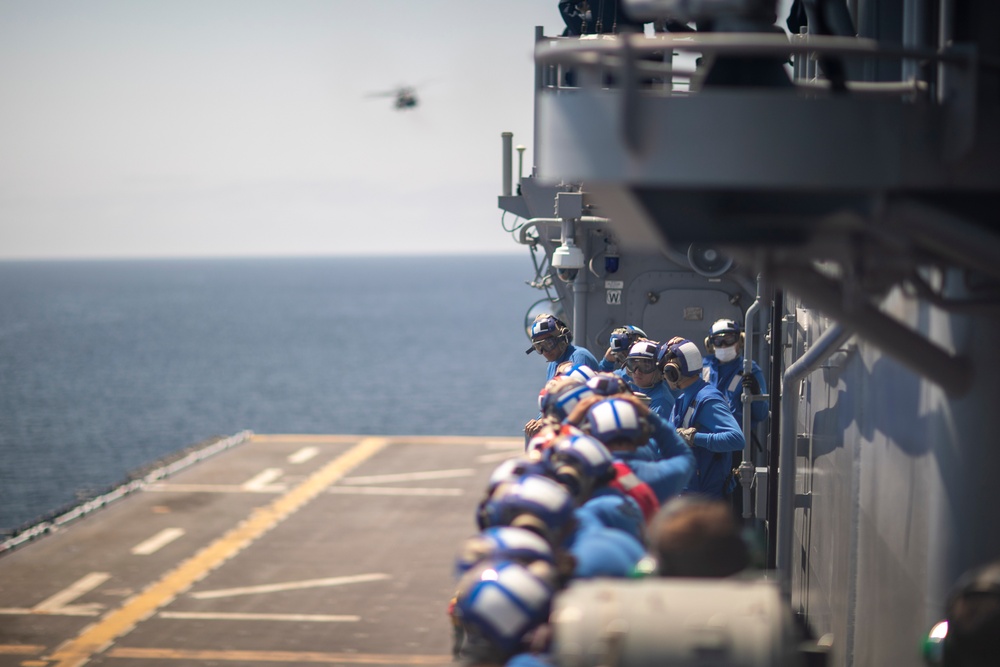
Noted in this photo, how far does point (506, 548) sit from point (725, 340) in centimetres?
696

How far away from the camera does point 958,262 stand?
425 centimetres

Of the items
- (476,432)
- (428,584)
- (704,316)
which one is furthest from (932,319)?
(476,432)

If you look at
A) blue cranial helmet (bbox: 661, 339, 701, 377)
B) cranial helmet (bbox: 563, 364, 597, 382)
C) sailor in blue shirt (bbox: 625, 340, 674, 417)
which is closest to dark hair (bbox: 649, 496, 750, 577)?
cranial helmet (bbox: 563, 364, 597, 382)

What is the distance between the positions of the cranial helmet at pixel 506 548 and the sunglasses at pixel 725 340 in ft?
22.1

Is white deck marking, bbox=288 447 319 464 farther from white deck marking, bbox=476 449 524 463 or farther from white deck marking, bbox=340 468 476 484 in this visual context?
white deck marking, bbox=476 449 524 463

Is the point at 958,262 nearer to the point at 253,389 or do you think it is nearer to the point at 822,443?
the point at 822,443

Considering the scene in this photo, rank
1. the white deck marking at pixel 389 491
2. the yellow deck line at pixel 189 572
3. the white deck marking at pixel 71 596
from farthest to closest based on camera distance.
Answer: the white deck marking at pixel 389 491, the white deck marking at pixel 71 596, the yellow deck line at pixel 189 572

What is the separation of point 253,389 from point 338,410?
53.5ft

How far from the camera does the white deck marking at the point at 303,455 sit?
126 feet

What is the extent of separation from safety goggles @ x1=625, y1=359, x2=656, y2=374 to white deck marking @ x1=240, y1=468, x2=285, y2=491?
1016 inches

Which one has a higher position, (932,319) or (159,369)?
(932,319)

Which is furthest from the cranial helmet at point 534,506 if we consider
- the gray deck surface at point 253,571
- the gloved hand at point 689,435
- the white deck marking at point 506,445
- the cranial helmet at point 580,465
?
the white deck marking at point 506,445

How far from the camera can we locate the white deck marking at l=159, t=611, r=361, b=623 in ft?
72.0

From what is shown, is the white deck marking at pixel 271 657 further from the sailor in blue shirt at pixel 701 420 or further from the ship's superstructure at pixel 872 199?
the ship's superstructure at pixel 872 199
